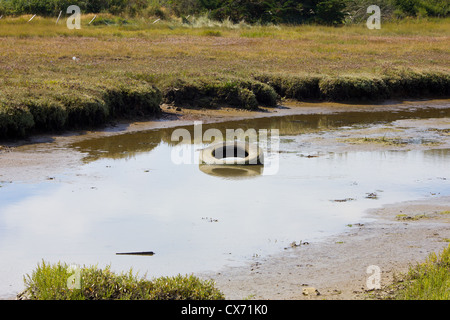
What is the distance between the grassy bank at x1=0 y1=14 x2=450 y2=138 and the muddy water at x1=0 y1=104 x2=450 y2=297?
1561 mm

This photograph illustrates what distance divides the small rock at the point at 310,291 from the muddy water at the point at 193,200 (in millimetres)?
1062

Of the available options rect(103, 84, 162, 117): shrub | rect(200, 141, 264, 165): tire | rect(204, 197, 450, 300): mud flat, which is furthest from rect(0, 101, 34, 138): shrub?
rect(204, 197, 450, 300): mud flat

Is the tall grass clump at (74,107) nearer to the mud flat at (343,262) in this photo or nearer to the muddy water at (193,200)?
the muddy water at (193,200)

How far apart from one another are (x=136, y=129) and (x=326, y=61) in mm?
14082

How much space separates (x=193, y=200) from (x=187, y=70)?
12904 millimetres

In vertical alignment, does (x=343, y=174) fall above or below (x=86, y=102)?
below

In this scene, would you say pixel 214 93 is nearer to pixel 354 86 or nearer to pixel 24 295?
pixel 354 86

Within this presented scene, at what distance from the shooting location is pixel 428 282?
216 inches

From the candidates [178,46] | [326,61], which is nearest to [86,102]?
[326,61]

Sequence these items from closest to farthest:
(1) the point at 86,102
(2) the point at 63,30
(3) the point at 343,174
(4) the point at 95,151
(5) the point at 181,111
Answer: (3) the point at 343,174, (4) the point at 95,151, (1) the point at 86,102, (5) the point at 181,111, (2) the point at 63,30

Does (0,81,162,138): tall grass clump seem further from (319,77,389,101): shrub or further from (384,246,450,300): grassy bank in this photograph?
(384,246,450,300): grassy bank

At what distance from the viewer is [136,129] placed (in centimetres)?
1603

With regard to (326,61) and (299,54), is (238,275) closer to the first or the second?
(326,61)

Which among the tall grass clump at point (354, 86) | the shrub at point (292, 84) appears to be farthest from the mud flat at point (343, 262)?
the tall grass clump at point (354, 86)
